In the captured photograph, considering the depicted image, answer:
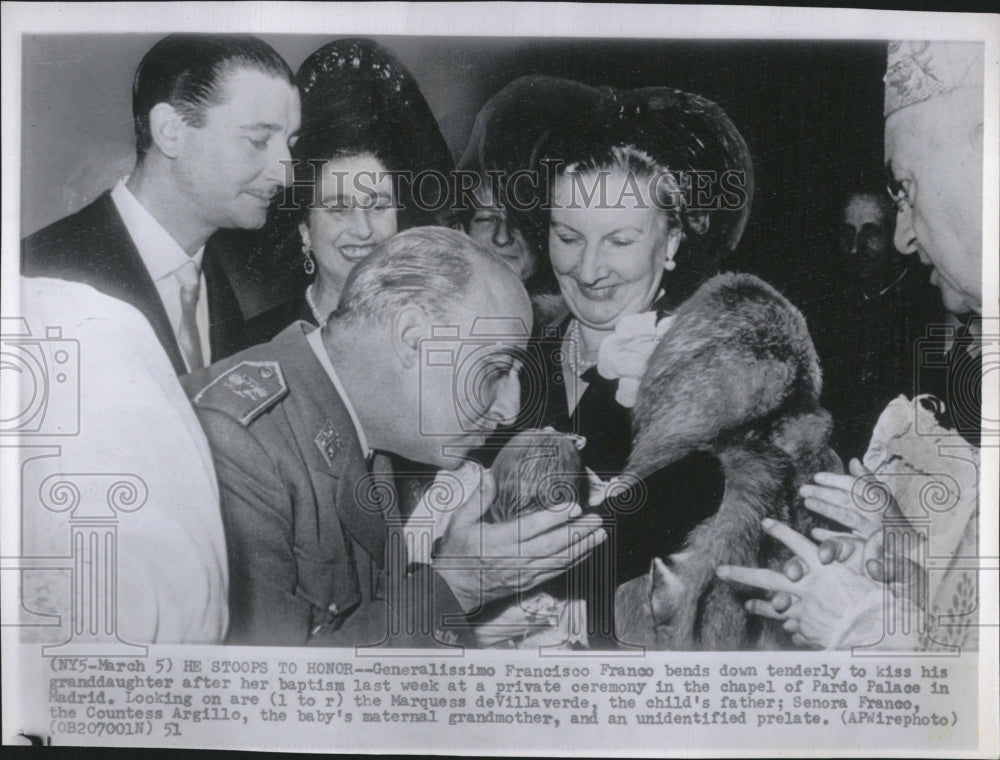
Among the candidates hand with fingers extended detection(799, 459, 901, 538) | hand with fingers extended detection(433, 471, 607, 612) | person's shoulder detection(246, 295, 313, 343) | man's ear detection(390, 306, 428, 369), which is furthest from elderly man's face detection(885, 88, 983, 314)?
person's shoulder detection(246, 295, 313, 343)

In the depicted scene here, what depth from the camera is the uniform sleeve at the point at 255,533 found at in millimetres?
2715

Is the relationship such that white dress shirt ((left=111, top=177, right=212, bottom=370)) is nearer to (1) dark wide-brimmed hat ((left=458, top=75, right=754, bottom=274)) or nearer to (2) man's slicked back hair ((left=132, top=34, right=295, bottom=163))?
(2) man's slicked back hair ((left=132, top=34, right=295, bottom=163))

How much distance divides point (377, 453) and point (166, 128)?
126cm

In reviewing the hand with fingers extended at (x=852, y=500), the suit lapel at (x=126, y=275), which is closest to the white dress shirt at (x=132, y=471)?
the suit lapel at (x=126, y=275)

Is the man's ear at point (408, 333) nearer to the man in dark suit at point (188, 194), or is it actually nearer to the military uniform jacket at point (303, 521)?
the military uniform jacket at point (303, 521)

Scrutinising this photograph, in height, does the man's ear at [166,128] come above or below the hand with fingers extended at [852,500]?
above

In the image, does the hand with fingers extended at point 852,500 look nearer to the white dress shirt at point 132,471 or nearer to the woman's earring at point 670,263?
the woman's earring at point 670,263

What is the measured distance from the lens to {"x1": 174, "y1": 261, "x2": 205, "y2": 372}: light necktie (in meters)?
2.77

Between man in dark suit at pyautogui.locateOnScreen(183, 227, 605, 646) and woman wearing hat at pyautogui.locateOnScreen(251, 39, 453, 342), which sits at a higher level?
woman wearing hat at pyautogui.locateOnScreen(251, 39, 453, 342)

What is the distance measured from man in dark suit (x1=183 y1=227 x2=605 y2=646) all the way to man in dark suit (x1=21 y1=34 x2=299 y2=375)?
0.20 meters

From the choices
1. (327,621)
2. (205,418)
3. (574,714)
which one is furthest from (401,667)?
(205,418)

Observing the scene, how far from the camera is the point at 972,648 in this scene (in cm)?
279
